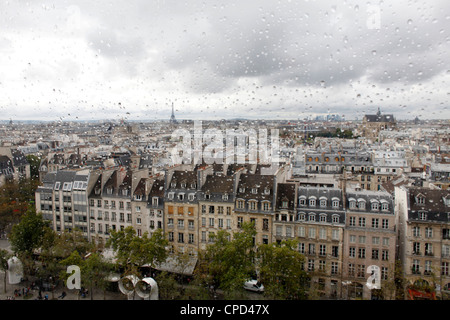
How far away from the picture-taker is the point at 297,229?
9.62 metres

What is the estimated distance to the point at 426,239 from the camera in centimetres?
870

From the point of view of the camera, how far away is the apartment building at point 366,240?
881cm

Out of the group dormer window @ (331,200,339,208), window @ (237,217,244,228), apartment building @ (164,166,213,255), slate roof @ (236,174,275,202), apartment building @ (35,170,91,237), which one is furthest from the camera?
apartment building @ (35,170,91,237)

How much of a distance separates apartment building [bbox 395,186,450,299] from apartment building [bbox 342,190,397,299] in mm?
409

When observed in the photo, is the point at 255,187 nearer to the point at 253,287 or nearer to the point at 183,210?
the point at 183,210

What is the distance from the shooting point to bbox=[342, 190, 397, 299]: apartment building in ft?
28.9

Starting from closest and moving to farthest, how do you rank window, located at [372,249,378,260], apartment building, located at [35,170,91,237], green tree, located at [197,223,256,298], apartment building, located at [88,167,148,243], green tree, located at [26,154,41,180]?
green tree, located at [197,223,256,298]
window, located at [372,249,378,260]
apartment building, located at [88,167,148,243]
apartment building, located at [35,170,91,237]
green tree, located at [26,154,41,180]

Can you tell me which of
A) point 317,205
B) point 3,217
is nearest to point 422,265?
point 317,205

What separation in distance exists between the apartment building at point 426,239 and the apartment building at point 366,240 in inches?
16.1

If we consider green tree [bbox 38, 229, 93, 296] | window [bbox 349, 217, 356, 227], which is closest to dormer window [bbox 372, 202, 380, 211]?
window [bbox 349, 217, 356, 227]

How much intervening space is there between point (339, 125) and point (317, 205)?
27.2 metres

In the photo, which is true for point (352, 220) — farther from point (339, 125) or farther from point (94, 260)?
point (339, 125)

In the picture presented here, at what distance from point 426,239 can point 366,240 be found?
1438 mm

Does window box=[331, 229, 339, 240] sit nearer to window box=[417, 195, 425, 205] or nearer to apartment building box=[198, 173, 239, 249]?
window box=[417, 195, 425, 205]
